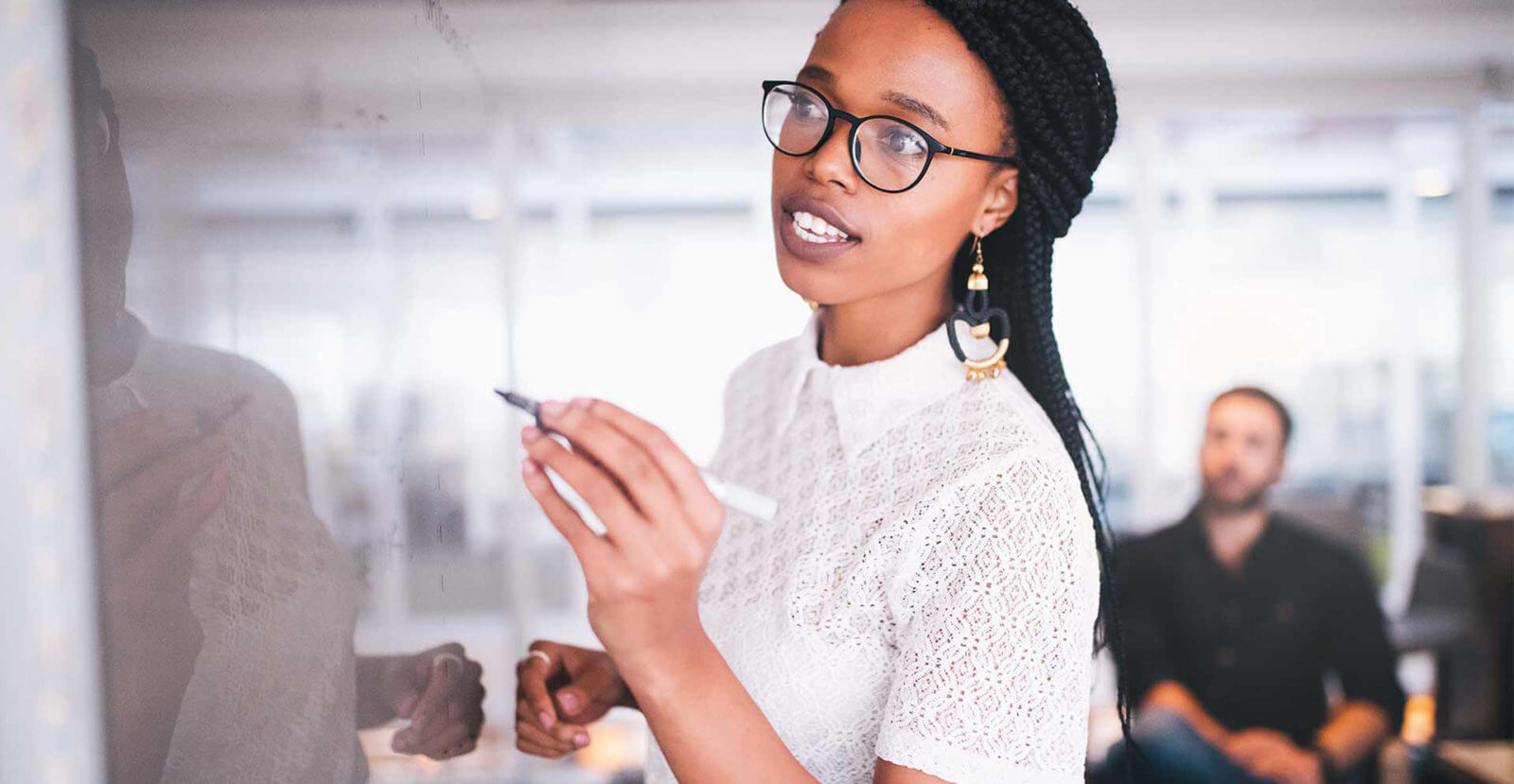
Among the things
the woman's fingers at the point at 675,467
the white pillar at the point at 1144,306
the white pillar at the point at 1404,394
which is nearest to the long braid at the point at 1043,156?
the woman's fingers at the point at 675,467

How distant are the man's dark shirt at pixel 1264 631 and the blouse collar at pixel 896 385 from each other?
5.99 ft

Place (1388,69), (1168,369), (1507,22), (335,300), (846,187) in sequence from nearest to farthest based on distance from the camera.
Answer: (335,300) < (846,187) < (1507,22) < (1388,69) < (1168,369)

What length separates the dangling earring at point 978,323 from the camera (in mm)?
802

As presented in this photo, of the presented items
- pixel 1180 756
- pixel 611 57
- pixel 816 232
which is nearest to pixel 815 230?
pixel 816 232

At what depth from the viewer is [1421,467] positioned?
4.39 m

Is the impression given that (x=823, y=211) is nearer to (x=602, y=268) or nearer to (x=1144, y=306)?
(x=1144, y=306)

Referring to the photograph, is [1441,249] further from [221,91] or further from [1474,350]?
[221,91]

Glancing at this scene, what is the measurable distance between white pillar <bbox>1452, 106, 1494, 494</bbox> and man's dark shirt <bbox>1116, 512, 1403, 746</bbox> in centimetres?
165

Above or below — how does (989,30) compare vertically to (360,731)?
above

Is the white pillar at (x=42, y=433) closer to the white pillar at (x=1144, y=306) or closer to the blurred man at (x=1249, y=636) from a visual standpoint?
the blurred man at (x=1249, y=636)

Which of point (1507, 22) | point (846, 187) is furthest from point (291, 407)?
point (1507, 22)

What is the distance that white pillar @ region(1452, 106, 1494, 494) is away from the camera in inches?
142

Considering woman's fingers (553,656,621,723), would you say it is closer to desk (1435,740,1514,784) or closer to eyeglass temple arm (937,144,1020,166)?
eyeglass temple arm (937,144,1020,166)

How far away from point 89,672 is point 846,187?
0.55 metres
